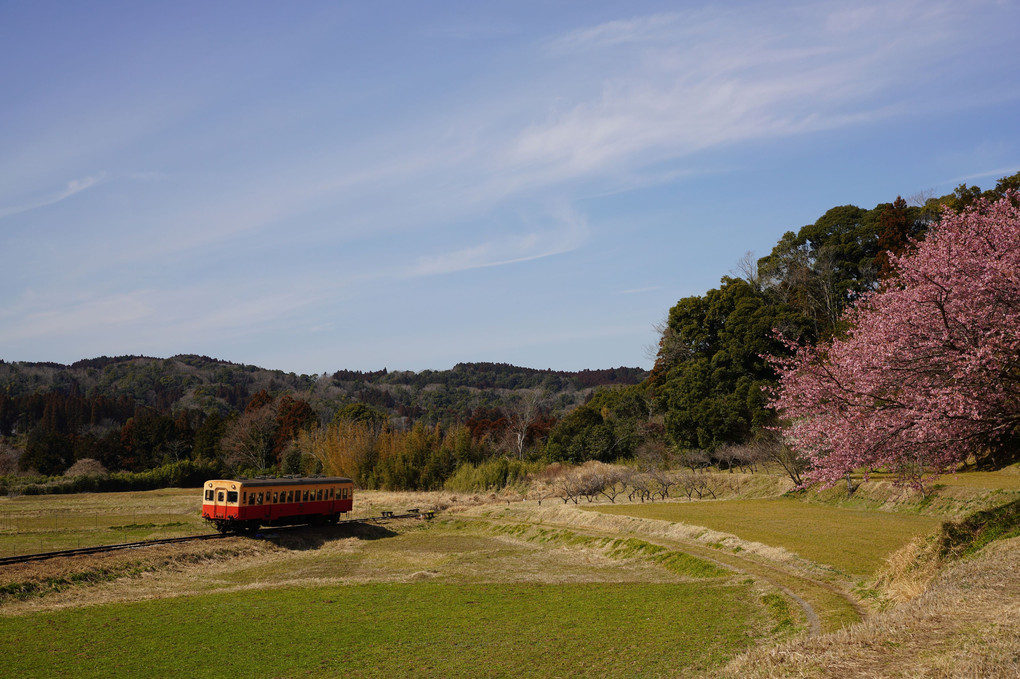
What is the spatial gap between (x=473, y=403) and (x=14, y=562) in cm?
15642

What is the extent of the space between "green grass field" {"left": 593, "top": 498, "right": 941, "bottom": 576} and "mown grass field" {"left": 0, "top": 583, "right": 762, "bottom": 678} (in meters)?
4.22

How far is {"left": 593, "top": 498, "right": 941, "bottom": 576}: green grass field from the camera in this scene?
21123 millimetres

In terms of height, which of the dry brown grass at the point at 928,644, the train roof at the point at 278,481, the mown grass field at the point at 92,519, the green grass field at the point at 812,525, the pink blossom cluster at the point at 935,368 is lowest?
the mown grass field at the point at 92,519

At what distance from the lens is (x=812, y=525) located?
27625 millimetres

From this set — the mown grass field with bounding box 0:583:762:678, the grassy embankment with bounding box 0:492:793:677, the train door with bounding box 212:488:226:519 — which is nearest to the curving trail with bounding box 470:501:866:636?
the grassy embankment with bounding box 0:492:793:677

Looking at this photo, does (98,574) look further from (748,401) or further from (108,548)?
(748,401)

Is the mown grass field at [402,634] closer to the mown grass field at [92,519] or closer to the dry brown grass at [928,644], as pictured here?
the dry brown grass at [928,644]

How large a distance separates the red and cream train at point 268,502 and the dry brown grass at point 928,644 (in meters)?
28.5

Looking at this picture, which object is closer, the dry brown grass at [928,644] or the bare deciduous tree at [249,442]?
the dry brown grass at [928,644]

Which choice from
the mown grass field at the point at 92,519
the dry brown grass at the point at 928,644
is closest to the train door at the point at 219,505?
the mown grass field at the point at 92,519

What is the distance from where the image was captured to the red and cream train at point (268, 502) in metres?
34.2

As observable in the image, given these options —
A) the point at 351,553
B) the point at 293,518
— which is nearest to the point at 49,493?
the point at 293,518

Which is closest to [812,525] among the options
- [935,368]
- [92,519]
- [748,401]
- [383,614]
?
[935,368]

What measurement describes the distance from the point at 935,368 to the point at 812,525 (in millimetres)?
16056
